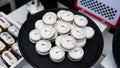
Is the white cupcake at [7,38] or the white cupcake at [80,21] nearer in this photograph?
the white cupcake at [80,21]

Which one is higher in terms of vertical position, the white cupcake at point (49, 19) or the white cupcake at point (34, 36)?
the white cupcake at point (49, 19)

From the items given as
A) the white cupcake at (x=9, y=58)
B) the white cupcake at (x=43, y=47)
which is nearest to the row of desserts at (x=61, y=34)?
the white cupcake at (x=43, y=47)

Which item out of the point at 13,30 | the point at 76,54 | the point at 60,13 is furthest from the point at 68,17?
the point at 13,30

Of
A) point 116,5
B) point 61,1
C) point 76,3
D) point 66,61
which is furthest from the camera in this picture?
point 61,1

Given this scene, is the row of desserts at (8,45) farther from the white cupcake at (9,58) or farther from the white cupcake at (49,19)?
the white cupcake at (49,19)

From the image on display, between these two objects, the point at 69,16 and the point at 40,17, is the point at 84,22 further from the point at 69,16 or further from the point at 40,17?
the point at 40,17

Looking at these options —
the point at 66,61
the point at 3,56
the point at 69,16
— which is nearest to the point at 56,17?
the point at 69,16
